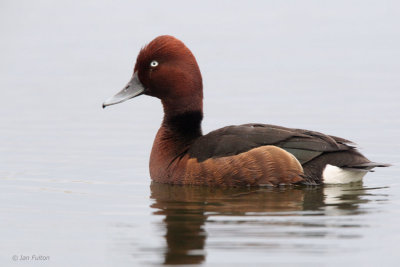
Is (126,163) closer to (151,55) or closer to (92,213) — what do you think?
(151,55)

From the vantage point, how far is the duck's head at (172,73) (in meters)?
9.73

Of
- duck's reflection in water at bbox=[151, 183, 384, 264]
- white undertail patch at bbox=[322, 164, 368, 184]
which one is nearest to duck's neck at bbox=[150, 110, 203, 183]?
duck's reflection in water at bbox=[151, 183, 384, 264]

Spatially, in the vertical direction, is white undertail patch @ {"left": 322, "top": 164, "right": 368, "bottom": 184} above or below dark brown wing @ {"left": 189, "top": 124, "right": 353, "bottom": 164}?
below

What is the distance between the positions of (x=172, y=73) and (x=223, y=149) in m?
1.08

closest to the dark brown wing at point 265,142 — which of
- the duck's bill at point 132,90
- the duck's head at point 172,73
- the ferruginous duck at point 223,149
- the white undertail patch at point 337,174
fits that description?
the ferruginous duck at point 223,149

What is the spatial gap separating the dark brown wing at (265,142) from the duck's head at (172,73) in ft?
1.91

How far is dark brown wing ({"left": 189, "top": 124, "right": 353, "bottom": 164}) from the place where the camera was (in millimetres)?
9125

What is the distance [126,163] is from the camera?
10578 millimetres

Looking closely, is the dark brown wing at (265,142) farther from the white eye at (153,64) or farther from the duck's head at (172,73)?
the white eye at (153,64)

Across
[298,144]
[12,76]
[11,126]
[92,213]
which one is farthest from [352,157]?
[12,76]

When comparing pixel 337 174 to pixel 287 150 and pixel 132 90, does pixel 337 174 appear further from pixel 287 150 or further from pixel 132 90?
pixel 132 90

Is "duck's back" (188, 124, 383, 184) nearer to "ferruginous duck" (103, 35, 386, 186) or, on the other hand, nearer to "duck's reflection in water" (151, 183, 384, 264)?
"ferruginous duck" (103, 35, 386, 186)

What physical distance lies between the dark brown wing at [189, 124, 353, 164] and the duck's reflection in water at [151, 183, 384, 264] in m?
0.35

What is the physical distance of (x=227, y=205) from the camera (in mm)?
8422
